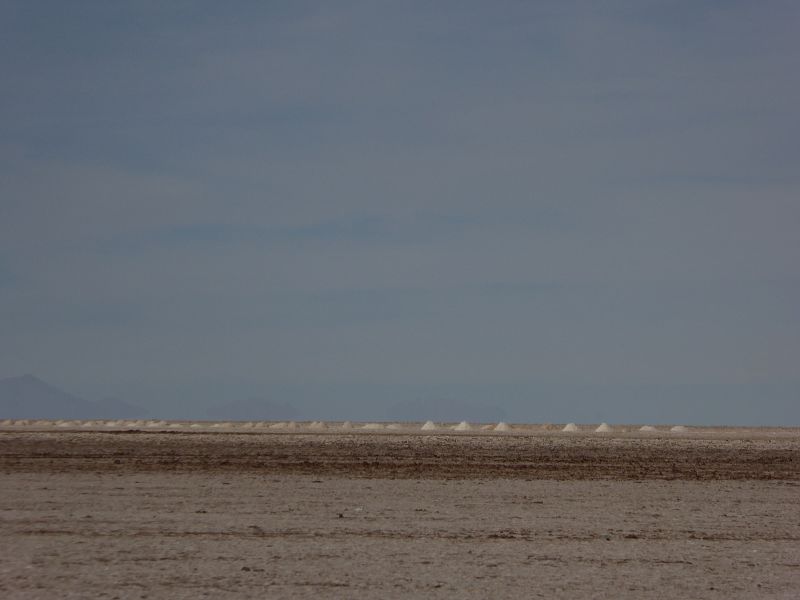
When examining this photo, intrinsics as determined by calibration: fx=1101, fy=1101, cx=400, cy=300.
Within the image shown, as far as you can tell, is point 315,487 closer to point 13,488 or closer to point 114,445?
point 13,488

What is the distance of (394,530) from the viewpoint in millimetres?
18156

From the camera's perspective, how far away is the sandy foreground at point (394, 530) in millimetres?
13406

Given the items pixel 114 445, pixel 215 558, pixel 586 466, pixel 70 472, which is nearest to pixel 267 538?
pixel 215 558

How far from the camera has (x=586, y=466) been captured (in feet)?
113

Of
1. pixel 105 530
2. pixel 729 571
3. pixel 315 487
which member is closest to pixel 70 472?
pixel 315 487

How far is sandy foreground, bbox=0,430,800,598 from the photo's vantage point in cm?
1341

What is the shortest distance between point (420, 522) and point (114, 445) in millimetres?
30773

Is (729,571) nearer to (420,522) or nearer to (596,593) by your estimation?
(596,593)

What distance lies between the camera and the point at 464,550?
16.1 metres

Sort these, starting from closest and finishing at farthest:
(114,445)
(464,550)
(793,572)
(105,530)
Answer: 1. (793,572)
2. (464,550)
3. (105,530)
4. (114,445)

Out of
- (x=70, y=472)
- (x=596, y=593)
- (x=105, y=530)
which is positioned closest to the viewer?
(x=596, y=593)

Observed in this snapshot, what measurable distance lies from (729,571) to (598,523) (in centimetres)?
479

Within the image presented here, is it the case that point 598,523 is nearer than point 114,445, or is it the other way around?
point 598,523

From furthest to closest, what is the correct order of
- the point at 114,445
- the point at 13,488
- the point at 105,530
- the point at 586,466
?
the point at 114,445 → the point at 586,466 → the point at 13,488 → the point at 105,530
